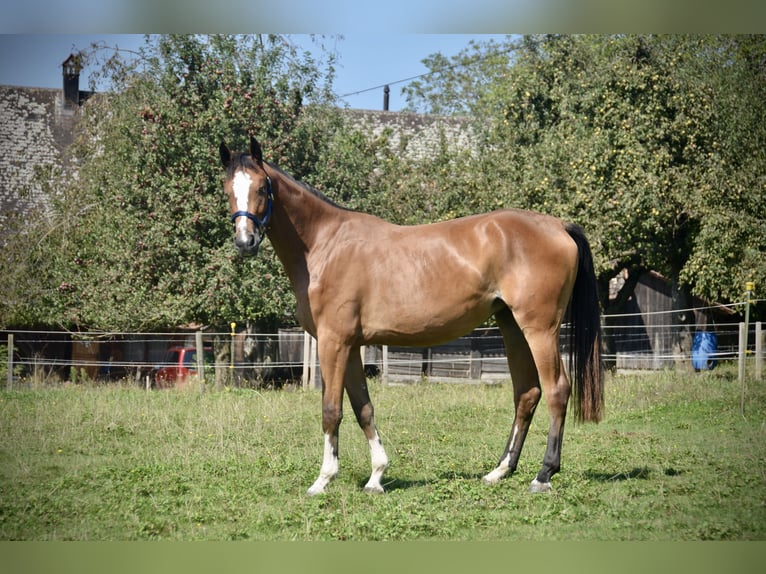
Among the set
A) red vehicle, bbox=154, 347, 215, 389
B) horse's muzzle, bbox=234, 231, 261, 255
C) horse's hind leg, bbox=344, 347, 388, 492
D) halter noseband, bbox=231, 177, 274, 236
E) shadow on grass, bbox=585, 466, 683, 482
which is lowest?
red vehicle, bbox=154, 347, 215, 389

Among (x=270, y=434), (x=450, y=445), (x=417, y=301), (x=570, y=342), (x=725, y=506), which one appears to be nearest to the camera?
(x=725, y=506)

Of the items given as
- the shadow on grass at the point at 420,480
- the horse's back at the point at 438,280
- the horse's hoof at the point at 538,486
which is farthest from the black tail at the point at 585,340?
the shadow on grass at the point at 420,480

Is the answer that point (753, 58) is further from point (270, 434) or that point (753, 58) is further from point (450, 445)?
point (270, 434)

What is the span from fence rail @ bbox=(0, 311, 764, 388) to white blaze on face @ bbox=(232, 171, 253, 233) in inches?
429

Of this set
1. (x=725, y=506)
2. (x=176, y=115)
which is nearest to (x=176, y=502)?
(x=725, y=506)

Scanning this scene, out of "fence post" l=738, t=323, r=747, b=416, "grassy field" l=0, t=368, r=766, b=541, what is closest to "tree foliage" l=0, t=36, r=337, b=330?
"grassy field" l=0, t=368, r=766, b=541

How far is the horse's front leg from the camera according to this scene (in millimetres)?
6164

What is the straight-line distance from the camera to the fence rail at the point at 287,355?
58.9ft

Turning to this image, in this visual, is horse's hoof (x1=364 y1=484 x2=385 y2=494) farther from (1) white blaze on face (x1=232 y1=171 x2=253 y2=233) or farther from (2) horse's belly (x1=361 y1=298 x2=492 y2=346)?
(1) white blaze on face (x1=232 y1=171 x2=253 y2=233)

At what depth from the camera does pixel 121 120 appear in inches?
690

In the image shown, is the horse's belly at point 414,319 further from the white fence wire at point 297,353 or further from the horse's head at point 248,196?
the white fence wire at point 297,353

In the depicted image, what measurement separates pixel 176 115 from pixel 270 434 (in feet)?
32.8

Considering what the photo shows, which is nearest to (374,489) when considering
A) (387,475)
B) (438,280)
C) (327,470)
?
(327,470)

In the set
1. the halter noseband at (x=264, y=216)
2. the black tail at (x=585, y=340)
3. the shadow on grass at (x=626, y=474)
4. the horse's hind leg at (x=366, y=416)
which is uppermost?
the halter noseband at (x=264, y=216)
